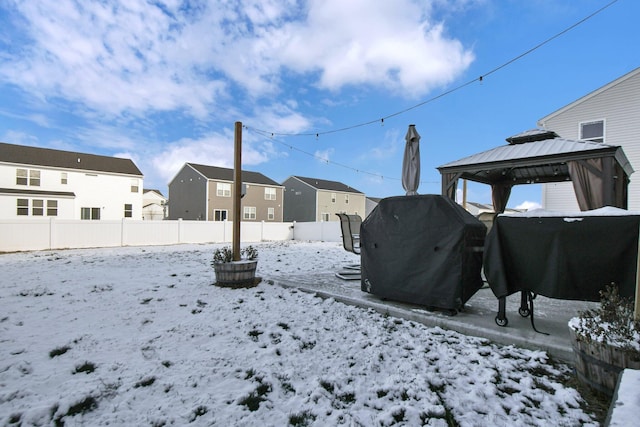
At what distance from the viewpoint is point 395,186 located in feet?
83.7

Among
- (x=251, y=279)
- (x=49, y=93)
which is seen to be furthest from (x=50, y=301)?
(x=49, y=93)

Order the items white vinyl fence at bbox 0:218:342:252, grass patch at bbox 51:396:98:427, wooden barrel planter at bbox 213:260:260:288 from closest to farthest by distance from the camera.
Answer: grass patch at bbox 51:396:98:427 → wooden barrel planter at bbox 213:260:260:288 → white vinyl fence at bbox 0:218:342:252

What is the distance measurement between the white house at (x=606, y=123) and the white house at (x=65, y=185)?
80.2ft

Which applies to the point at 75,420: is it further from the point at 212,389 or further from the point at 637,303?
the point at 637,303

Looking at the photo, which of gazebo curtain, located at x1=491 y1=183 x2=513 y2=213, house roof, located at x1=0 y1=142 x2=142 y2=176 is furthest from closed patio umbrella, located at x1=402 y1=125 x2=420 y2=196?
house roof, located at x1=0 y1=142 x2=142 y2=176

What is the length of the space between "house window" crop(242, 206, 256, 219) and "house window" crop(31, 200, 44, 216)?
41.0 feet

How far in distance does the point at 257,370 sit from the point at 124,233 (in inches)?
497

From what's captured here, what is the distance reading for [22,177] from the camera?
17781 mm

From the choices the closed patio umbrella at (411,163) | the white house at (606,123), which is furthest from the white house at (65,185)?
the white house at (606,123)

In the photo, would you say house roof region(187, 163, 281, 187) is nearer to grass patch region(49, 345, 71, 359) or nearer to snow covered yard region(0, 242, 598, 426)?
snow covered yard region(0, 242, 598, 426)

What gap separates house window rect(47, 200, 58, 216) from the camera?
58.1 feet

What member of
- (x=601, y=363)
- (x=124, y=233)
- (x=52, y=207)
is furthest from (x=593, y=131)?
(x=52, y=207)

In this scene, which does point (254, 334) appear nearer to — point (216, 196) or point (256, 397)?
point (256, 397)

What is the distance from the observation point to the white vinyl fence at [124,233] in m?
10.2
